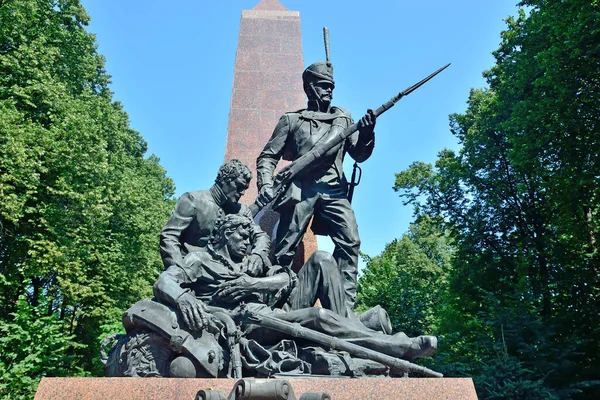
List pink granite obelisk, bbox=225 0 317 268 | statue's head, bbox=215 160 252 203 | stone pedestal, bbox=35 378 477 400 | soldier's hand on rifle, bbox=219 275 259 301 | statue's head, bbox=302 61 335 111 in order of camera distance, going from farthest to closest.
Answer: pink granite obelisk, bbox=225 0 317 268, statue's head, bbox=302 61 335 111, statue's head, bbox=215 160 252 203, soldier's hand on rifle, bbox=219 275 259 301, stone pedestal, bbox=35 378 477 400

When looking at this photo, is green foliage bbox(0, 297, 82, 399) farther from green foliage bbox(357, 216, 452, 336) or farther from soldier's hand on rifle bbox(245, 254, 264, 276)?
green foliage bbox(357, 216, 452, 336)

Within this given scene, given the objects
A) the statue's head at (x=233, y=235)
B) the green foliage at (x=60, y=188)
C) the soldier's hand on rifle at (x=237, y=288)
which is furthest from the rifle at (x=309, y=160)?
the green foliage at (x=60, y=188)

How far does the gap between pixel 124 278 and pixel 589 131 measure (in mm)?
12494

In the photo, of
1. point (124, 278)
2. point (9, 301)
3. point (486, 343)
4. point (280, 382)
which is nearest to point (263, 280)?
point (280, 382)

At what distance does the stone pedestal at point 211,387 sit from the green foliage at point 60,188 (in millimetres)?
8496

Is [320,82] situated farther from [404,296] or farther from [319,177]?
[404,296]

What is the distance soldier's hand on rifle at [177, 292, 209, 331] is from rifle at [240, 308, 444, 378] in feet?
1.35

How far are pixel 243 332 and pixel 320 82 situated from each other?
343cm

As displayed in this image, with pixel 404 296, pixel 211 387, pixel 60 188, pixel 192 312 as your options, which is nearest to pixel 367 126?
pixel 192 312

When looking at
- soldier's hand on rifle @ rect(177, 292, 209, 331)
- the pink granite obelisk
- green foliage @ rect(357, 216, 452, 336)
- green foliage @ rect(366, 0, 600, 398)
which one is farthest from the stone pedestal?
green foliage @ rect(357, 216, 452, 336)

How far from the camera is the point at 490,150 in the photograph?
17.1 metres

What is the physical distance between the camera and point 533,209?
16.2 meters

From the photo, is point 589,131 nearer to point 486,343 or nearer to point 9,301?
point 486,343

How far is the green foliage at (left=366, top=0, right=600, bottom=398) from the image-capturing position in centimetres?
1145
